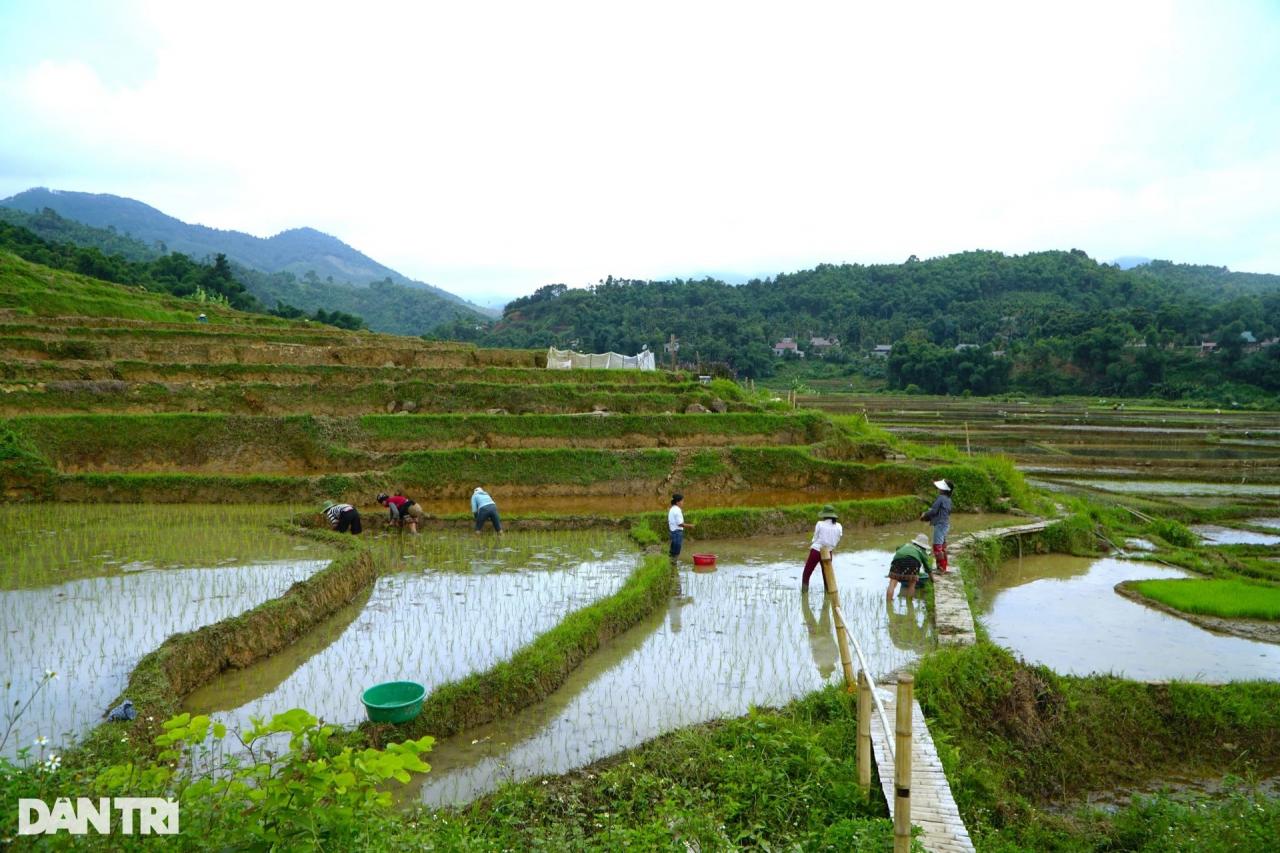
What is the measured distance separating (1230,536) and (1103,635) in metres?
9.66

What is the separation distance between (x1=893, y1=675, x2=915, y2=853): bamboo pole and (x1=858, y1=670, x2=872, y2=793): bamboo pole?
0.89m

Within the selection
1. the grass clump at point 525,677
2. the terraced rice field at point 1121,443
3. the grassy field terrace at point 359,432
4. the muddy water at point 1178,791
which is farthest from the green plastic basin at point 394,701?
the terraced rice field at point 1121,443

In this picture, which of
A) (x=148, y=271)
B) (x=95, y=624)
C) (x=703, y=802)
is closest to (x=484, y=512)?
(x=95, y=624)

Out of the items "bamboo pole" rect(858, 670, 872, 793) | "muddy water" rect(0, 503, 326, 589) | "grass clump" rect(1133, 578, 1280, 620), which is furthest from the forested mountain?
"bamboo pole" rect(858, 670, 872, 793)

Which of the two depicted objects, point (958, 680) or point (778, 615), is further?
point (778, 615)

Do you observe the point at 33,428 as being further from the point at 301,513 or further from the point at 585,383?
the point at 585,383

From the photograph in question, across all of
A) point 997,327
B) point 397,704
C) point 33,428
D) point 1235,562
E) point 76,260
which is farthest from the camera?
point 997,327

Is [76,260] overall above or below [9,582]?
above

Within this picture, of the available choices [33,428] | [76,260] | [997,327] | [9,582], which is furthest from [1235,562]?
[997,327]

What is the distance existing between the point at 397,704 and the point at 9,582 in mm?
6243

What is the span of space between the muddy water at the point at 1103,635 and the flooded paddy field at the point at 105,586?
28.7 ft

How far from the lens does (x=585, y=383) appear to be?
919 inches

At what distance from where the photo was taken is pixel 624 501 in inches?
696

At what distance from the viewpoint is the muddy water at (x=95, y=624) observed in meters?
5.75
